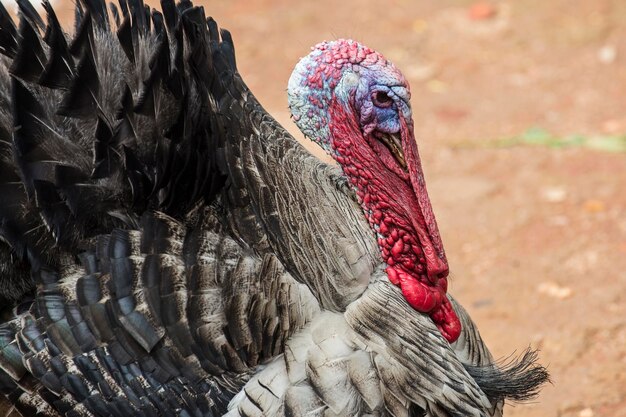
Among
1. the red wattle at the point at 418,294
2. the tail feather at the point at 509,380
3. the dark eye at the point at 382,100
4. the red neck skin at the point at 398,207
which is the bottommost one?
the tail feather at the point at 509,380

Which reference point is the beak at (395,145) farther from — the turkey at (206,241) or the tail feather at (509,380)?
the tail feather at (509,380)

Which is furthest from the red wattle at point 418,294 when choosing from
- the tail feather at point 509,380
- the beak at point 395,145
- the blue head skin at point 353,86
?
the blue head skin at point 353,86

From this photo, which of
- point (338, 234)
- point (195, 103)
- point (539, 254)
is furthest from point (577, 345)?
point (195, 103)

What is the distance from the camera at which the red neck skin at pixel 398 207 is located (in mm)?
3977

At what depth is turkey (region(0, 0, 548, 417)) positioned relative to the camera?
3709 mm

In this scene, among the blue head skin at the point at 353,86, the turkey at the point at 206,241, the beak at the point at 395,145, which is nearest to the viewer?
the turkey at the point at 206,241

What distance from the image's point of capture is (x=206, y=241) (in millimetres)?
3859

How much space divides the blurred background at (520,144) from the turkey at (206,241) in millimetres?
2031

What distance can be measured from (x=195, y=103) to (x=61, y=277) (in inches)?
33.2

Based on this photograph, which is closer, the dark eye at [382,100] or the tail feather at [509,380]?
the dark eye at [382,100]

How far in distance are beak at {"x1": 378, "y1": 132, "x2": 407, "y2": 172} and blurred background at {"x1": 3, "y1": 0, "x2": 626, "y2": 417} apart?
2.14 meters

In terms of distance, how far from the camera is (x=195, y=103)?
13.0ft

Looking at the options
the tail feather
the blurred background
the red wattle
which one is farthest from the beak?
the blurred background

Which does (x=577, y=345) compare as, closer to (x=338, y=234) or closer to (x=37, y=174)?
(x=338, y=234)
